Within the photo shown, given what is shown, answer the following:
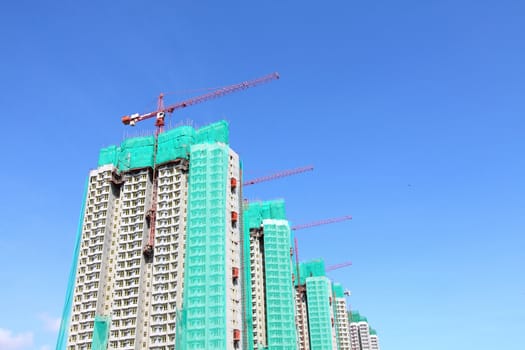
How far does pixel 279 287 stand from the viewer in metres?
139

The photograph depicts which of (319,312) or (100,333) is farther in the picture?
(319,312)

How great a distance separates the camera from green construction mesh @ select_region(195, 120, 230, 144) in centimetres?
Result: 10594

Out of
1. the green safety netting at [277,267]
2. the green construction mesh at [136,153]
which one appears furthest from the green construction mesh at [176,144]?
the green safety netting at [277,267]

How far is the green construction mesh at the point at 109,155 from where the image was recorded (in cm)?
11562

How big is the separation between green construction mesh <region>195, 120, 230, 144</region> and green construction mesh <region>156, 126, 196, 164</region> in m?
2.19

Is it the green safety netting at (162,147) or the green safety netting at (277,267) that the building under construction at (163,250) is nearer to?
the green safety netting at (162,147)

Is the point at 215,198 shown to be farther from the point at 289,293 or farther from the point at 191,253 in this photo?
the point at 289,293

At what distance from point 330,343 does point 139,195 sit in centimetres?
9459

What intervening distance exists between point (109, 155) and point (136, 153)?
8342mm

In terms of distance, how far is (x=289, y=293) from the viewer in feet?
455

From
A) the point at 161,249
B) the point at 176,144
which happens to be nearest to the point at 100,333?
the point at 161,249

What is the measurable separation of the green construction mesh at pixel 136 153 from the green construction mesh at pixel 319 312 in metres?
90.9

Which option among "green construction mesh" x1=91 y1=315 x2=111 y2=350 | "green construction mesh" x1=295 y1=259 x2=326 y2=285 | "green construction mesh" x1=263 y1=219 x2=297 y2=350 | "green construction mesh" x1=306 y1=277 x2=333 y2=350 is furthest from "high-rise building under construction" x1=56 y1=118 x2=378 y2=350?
"green construction mesh" x1=295 y1=259 x2=326 y2=285

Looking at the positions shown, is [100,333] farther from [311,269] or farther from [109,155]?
[311,269]
